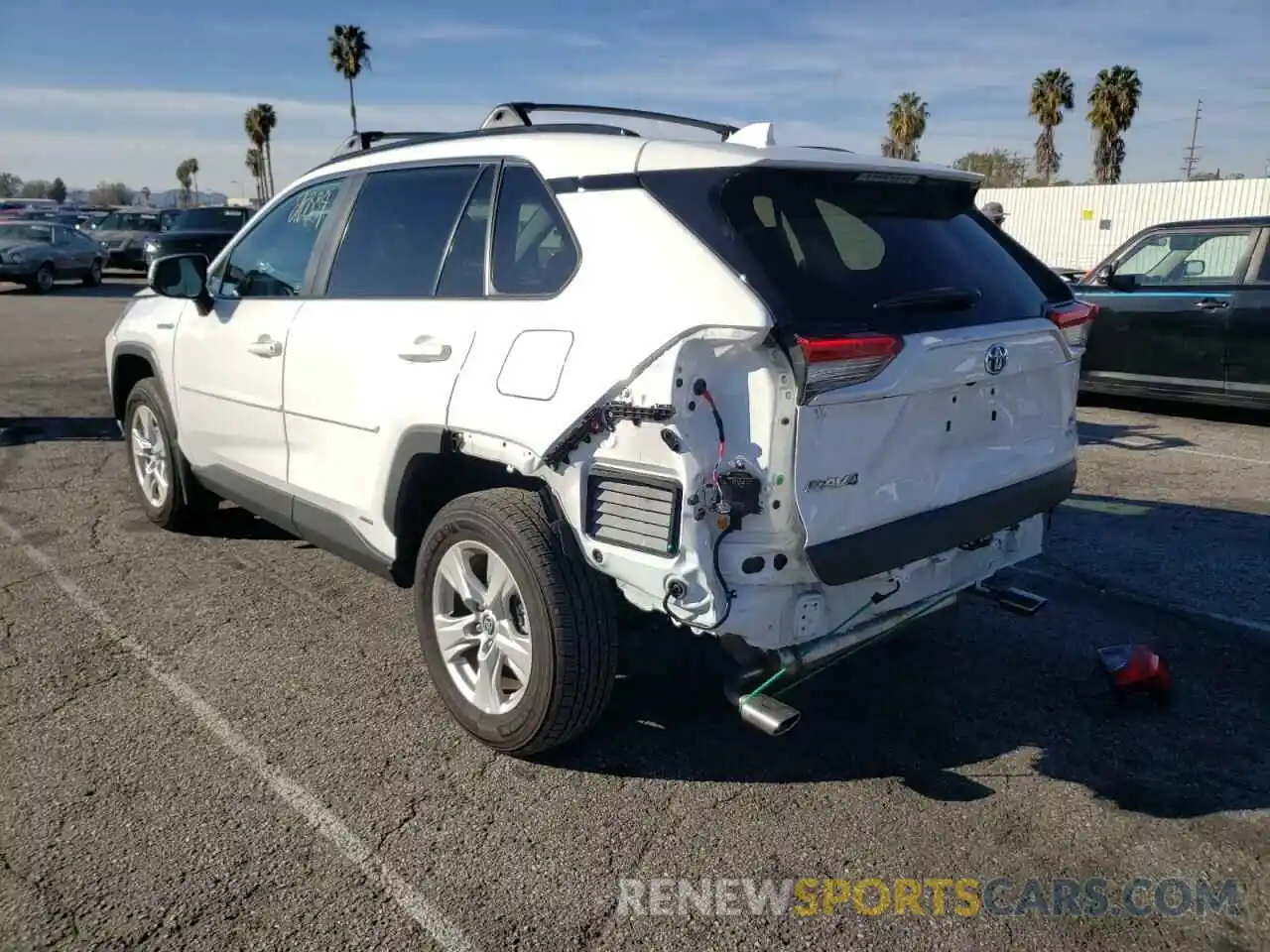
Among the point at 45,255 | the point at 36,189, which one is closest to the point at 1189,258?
the point at 45,255

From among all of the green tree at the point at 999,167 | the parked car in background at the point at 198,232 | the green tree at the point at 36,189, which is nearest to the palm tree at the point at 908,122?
the green tree at the point at 999,167

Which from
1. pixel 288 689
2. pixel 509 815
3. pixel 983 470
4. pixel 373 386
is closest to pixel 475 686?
A: pixel 509 815

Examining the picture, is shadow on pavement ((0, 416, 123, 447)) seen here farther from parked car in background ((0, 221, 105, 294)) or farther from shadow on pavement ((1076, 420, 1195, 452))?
parked car in background ((0, 221, 105, 294))

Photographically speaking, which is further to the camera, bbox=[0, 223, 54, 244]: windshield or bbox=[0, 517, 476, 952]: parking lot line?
bbox=[0, 223, 54, 244]: windshield

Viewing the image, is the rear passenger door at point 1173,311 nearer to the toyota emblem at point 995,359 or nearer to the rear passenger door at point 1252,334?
the rear passenger door at point 1252,334

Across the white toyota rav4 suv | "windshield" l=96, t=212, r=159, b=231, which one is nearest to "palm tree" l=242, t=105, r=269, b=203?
"windshield" l=96, t=212, r=159, b=231

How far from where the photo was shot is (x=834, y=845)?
9.65 ft

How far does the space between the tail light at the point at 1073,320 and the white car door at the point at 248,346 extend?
2862mm

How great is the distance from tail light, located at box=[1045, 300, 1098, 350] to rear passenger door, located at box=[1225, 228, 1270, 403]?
6179mm

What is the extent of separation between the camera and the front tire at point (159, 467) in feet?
17.8

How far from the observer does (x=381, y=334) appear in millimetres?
3693

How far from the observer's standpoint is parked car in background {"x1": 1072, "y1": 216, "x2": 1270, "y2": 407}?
8.81 m

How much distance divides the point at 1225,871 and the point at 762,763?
1328 millimetres

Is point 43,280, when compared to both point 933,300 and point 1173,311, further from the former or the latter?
point 933,300
